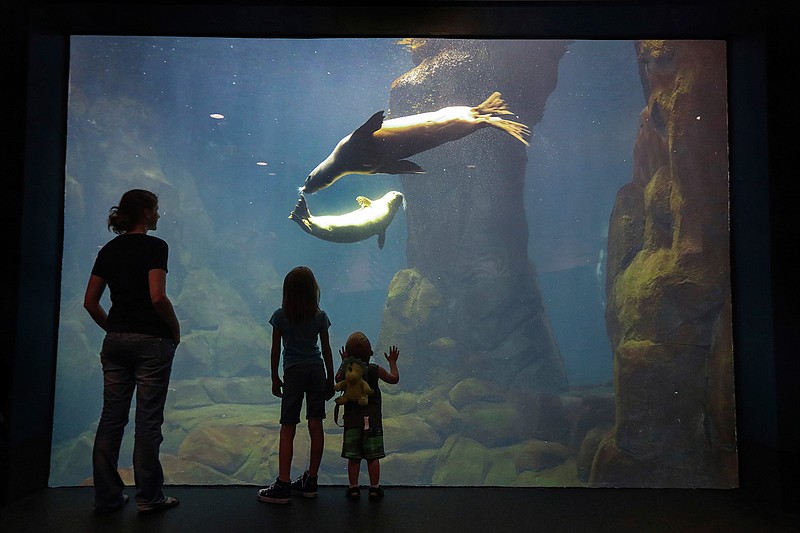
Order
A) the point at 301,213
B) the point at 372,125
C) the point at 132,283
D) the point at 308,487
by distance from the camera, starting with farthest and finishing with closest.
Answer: the point at 301,213
the point at 372,125
the point at 308,487
the point at 132,283

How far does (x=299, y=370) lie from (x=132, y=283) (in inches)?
43.2

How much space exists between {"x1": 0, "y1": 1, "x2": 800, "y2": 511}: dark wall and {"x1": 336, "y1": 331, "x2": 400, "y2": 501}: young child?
216 centimetres

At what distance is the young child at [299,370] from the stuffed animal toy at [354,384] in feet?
0.45

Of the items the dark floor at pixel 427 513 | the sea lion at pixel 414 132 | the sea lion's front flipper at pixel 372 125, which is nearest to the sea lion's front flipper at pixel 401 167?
the sea lion at pixel 414 132

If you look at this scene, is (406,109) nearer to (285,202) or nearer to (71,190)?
(71,190)

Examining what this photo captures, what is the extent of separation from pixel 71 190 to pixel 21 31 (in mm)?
10224

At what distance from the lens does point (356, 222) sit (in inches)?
297

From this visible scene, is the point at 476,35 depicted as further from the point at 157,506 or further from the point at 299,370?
the point at 157,506

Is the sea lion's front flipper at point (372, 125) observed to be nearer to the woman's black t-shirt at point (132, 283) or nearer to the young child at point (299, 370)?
the young child at point (299, 370)

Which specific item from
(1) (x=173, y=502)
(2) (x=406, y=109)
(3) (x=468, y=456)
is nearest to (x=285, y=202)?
(2) (x=406, y=109)

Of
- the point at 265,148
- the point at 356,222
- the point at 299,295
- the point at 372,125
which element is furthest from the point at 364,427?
the point at 265,148

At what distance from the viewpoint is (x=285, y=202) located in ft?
83.9

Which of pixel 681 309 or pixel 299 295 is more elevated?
pixel 299 295

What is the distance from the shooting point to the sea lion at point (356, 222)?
7027mm
